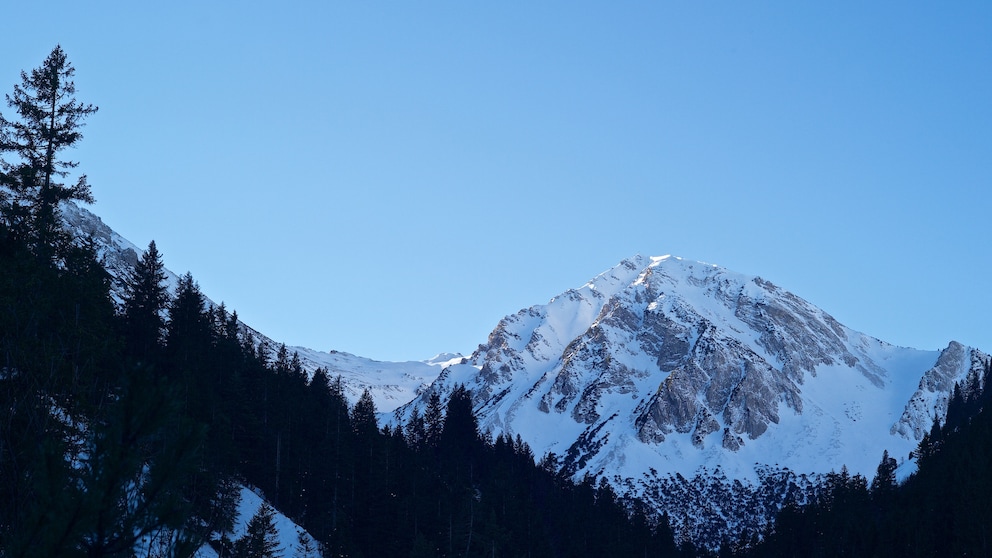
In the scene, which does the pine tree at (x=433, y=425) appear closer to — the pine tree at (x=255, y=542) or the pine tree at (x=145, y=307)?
the pine tree at (x=145, y=307)

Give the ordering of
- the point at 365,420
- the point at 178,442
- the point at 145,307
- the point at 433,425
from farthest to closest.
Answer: the point at 433,425 < the point at 365,420 < the point at 145,307 < the point at 178,442

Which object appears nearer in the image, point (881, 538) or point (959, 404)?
point (881, 538)

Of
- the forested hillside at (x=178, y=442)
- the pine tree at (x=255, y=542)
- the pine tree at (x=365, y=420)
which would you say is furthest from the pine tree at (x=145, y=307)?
the pine tree at (x=365, y=420)

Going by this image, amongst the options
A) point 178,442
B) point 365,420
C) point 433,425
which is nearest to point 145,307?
point 365,420

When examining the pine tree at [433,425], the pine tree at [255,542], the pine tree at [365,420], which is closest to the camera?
the pine tree at [255,542]

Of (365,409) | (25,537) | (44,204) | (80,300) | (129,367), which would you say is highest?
(365,409)

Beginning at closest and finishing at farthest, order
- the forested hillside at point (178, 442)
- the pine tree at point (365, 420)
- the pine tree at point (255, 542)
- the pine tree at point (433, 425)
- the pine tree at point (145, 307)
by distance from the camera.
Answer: the forested hillside at point (178, 442) → the pine tree at point (255, 542) → the pine tree at point (145, 307) → the pine tree at point (365, 420) → the pine tree at point (433, 425)

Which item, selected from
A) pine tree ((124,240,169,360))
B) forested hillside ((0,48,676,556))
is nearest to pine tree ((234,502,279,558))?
forested hillside ((0,48,676,556))

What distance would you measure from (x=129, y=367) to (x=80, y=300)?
21.6 metres

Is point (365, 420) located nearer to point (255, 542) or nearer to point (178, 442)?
point (255, 542)

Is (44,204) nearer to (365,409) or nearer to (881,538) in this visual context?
(365,409)

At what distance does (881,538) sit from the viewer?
253ft

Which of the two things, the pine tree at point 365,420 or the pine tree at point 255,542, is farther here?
the pine tree at point 365,420

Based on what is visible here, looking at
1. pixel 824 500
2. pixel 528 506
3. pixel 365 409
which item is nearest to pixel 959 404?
pixel 824 500
